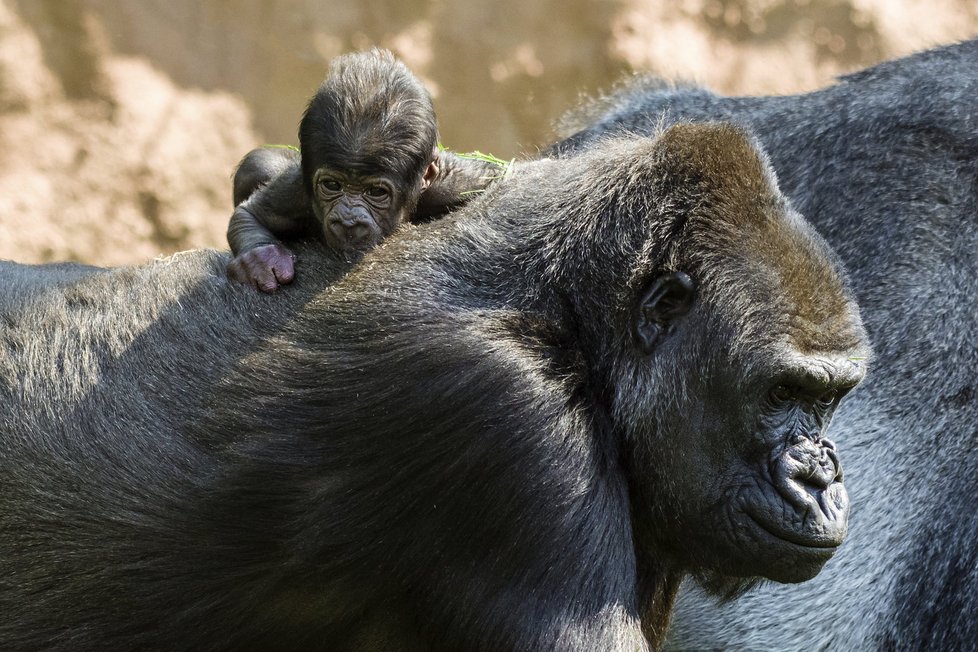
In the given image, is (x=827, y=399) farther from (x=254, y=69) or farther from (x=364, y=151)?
(x=254, y=69)

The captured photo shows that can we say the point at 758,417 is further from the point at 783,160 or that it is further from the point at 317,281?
the point at 783,160

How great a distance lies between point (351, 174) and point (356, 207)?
0.33 feet

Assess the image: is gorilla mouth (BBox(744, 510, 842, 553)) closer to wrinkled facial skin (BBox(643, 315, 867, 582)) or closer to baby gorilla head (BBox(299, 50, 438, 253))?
wrinkled facial skin (BBox(643, 315, 867, 582))

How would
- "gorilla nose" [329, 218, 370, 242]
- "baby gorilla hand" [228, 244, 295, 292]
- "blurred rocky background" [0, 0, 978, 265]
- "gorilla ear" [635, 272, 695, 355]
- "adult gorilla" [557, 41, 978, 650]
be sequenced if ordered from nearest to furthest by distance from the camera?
"gorilla ear" [635, 272, 695, 355]
"baby gorilla hand" [228, 244, 295, 292]
"gorilla nose" [329, 218, 370, 242]
"adult gorilla" [557, 41, 978, 650]
"blurred rocky background" [0, 0, 978, 265]

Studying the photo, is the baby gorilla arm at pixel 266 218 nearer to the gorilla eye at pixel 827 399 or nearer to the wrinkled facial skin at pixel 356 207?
the wrinkled facial skin at pixel 356 207

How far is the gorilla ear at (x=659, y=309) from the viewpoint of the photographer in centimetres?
297

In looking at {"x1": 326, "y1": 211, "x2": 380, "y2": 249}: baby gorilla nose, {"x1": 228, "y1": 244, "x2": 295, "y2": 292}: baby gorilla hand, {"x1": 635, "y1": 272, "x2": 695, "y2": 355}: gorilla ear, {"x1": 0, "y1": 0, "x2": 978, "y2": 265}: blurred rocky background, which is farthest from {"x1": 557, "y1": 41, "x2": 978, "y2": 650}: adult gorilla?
{"x1": 228, "y1": 244, "x2": 295, "y2": 292}: baby gorilla hand

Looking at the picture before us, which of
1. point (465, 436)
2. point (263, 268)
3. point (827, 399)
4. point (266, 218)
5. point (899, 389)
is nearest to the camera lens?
point (465, 436)

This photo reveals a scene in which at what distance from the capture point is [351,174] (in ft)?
11.2

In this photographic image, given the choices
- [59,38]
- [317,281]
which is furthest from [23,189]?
[317,281]

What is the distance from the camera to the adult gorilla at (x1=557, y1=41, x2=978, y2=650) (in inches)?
159

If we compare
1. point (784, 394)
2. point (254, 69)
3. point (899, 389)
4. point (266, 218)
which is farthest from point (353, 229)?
point (254, 69)

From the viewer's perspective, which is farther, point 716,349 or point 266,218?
point 266,218

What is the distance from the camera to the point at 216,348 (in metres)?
3.12
